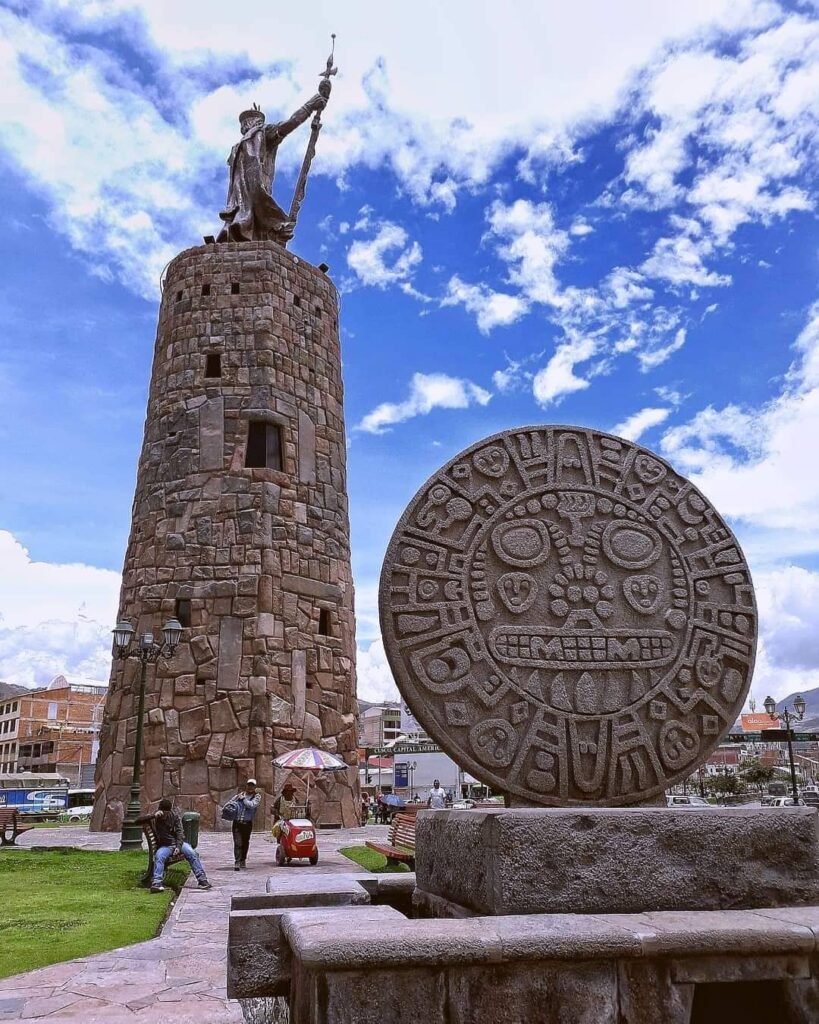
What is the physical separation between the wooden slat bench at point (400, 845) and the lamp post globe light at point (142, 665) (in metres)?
3.75

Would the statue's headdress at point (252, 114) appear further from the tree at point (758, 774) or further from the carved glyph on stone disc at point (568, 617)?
the tree at point (758, 774)

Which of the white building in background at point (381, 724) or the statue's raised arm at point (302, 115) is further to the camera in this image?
the white building in background at point (381, 724)

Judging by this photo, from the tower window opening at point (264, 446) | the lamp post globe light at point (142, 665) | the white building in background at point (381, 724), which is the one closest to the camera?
the lamp post globe light at point (142, 665)

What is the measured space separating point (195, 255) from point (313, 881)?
16.6m

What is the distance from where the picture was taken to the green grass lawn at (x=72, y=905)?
6164 millimetres

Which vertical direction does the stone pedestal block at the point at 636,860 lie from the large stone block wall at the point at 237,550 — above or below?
below

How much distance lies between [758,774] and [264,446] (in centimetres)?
4726

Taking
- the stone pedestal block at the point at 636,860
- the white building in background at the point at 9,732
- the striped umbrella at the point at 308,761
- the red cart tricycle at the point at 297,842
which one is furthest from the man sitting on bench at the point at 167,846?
the white building in background at the point at 9,732

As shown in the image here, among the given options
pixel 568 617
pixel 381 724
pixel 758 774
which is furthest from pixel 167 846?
Result: pixel 381 724

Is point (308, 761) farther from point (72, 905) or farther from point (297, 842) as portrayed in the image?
point (72, 905)

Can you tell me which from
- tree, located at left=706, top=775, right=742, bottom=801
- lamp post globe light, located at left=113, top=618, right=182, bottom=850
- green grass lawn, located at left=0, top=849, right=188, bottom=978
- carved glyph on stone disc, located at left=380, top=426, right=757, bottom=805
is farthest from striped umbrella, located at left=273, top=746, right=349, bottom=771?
tree, located at left=706, top=775, right=742, bottom=801

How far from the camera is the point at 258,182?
1906 cm

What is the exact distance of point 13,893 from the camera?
8.77 meters

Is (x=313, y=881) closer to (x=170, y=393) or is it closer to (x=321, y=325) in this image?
(x=170, y=393)
